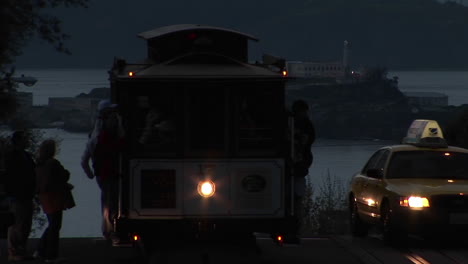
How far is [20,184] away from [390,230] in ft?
18.0

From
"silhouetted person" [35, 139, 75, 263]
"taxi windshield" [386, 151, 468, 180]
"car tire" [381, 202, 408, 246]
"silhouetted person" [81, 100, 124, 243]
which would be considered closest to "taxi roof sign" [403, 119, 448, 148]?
"taxi windshield" [386, 151, 468, 180]

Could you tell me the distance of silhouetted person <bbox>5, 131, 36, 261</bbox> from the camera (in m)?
14.2

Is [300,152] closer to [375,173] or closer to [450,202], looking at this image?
[450,202]

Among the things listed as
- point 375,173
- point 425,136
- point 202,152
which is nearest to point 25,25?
point 425,136

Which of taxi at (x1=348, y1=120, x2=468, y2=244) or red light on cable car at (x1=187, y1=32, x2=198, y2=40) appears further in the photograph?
taxi at (x1=348, y1=120, x2=468, y2=244)

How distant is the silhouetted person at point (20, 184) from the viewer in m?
14.2

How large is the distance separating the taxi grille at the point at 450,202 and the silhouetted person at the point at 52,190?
16.9 feet

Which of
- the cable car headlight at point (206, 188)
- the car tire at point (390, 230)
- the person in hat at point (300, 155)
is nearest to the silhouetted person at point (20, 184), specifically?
the cable car headlight at point (206, 188)

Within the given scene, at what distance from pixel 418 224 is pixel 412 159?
5.69ft

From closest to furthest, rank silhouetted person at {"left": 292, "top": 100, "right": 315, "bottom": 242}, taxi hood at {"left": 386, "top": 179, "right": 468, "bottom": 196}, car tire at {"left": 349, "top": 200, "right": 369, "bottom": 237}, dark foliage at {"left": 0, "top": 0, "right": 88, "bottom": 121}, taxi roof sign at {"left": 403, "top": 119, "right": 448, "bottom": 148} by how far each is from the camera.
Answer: silhouetted person at {"left": 292, "top": 100, "right": 315, "bottom": 242} → taxi hood at {"left": 386, "top": 179, "right": 468, "bottom": 196} → taxi roof sign at {"left": 403, "top": 119, "right": 448, "bottom": 148} → car tire at {"left": 349, "top": 200, "right": 369, "bottom": 237} → dark foliage at {"left": 0, "top": 0, "right": 88, "bottom": 121}

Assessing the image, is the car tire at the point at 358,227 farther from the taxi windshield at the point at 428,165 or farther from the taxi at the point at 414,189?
the taxi windshield at the point at 428,165

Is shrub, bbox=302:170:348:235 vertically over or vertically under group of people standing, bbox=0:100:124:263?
under

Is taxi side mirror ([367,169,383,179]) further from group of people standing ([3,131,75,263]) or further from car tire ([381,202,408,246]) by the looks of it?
group of people standing ([3,131,75,263])

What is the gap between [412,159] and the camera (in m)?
17.8
